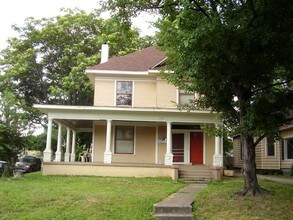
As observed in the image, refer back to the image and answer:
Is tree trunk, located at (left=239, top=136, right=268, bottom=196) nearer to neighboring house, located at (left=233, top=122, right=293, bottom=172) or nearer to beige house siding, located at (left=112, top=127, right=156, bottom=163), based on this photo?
neighboring house, located at (left=233, top=122, right=293, bottom=172)

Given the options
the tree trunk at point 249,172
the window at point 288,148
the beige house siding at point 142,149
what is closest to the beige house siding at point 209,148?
→ the beige house siding at point 142,149

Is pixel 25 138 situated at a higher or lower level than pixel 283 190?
higher

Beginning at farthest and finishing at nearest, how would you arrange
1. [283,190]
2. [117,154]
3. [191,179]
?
1. [117,154]
2. [191,179]
3. [283,190]

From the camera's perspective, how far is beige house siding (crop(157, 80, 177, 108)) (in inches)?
861

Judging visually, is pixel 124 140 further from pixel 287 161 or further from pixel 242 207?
pixel 242 207

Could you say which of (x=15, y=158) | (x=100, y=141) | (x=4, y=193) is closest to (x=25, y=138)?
(x=15, y=158)

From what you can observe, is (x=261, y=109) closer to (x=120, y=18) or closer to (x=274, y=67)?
(x=274, y=67)

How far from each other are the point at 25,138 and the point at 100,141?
474cm

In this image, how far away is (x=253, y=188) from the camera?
36.1ft

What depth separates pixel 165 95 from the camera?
22.0m

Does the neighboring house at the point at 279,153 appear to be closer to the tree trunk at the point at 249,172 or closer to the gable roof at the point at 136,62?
the gable roof at the point at 136,62

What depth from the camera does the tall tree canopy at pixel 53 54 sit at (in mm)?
33375

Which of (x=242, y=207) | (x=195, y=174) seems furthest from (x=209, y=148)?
(x=242, y=207)

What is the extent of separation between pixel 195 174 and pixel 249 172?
787cm
